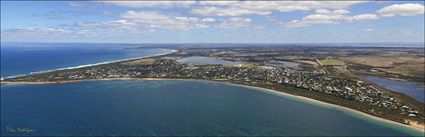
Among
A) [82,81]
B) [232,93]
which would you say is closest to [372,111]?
[232,93]

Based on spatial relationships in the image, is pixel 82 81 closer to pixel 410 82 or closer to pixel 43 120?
pixel 43 120

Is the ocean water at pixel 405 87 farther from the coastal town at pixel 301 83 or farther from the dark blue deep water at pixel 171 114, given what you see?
the dark blue deep water at pixel 171 114

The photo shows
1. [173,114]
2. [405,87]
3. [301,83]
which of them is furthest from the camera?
[301,83]

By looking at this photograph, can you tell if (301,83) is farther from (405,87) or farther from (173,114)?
(173,114)

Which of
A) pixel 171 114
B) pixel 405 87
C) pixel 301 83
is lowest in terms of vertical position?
Answer: pixel 171 114

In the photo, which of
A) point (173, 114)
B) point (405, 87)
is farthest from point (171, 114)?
point (405, 87)

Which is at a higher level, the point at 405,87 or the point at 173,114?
the point at 405,87

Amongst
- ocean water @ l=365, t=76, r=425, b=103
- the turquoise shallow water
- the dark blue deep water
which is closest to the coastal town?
ocean water @ l=365, t=76, r=425, b=103

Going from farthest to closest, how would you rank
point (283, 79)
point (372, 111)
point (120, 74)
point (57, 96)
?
point (120, 74) → point (283, 79) → point (57, 96) → point (372, 111)
